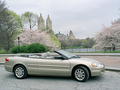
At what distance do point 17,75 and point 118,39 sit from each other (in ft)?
78.8

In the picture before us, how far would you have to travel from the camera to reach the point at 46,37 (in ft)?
97.3

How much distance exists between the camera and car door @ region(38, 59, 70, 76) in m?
4.96

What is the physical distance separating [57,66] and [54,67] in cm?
15

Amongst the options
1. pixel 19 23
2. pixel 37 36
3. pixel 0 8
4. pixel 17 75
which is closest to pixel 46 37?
pixel 37 36

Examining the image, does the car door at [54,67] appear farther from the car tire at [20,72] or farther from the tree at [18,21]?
the tree at [18,21]

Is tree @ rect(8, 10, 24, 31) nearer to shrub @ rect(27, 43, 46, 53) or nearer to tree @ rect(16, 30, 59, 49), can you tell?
tree @ rect(16, 30, 59, 49)

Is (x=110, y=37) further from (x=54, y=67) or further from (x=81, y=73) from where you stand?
(x=54, y=67)

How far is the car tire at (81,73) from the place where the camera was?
Answer: 4.73 metres

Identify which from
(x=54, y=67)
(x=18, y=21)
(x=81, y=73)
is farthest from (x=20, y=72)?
(x=18, y=21)

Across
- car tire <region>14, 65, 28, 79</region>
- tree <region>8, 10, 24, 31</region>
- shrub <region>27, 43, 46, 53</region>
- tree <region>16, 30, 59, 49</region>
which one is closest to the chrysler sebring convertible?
car tire <region>14, 65, 28, 79</region>

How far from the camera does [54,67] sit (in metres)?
5.05

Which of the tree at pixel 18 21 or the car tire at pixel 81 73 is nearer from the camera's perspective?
the car tire at pixel 81 73

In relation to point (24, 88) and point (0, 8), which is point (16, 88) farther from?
point (0, 8)

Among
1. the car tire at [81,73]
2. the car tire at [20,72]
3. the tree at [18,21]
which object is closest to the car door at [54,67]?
the car tire at [81,73]
